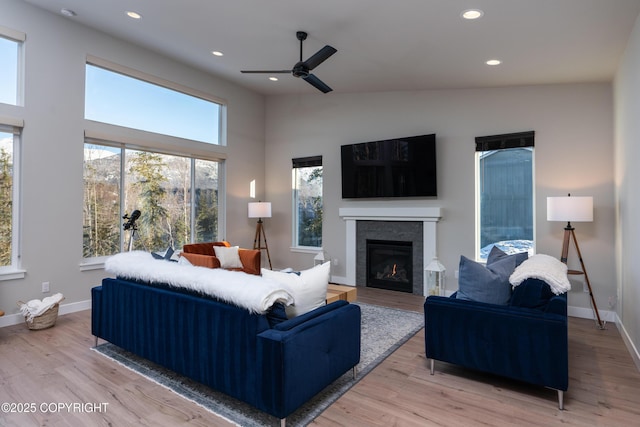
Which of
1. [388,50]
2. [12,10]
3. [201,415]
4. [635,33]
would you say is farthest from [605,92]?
[12,10]

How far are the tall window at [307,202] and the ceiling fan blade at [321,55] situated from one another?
277 centimetres

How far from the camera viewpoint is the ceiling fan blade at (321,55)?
338 centimetres

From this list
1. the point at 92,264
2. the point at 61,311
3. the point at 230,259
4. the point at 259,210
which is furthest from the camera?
the point at 259,210

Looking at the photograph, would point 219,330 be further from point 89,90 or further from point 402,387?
point 89,90

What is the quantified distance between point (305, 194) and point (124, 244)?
3.12 meters

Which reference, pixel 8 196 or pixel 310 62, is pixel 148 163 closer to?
pixel 8 196

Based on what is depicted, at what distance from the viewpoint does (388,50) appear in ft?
13.0

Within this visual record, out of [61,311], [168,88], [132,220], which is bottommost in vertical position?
[61,311]

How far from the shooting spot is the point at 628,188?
10.6 ft

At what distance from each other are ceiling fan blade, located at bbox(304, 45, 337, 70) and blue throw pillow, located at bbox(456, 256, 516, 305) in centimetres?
229

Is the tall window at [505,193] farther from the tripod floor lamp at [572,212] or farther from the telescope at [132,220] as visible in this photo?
the telescope at [132,220]

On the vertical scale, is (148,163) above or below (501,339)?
above

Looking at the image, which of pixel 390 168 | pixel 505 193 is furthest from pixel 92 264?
pixel 505 193

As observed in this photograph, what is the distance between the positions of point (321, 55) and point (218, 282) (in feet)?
8.09
